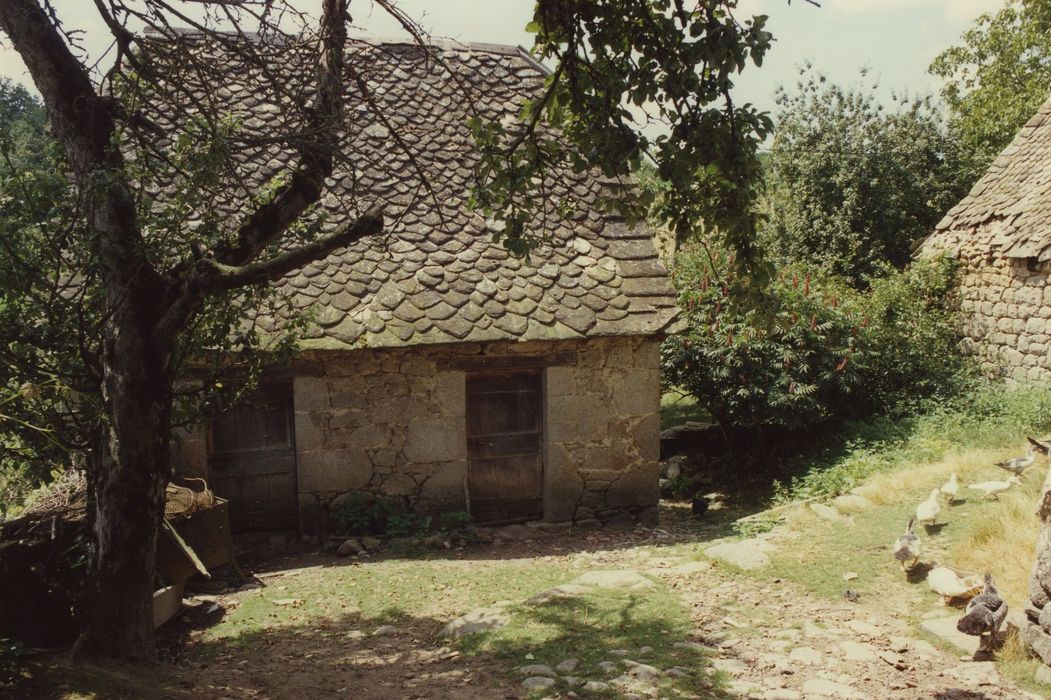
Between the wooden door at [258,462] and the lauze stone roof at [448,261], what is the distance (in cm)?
110

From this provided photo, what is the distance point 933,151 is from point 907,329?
767 cm

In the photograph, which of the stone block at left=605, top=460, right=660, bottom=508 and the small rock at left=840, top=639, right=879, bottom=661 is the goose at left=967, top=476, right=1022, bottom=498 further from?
the stone block at left=605, top=460, right=660, bottom=508

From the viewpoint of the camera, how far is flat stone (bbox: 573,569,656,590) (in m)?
6.66

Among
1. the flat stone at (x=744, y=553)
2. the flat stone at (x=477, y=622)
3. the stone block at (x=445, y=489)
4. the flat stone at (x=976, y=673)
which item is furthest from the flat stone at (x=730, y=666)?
the stone block at (x=445, y=489)

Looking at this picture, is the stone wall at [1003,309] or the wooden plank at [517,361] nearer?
the wooden plank at [517,361]

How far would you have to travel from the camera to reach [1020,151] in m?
13.2

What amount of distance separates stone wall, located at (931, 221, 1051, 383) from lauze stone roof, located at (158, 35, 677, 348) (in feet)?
18.9

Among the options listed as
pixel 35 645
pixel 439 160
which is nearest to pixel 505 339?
pixel 439 160

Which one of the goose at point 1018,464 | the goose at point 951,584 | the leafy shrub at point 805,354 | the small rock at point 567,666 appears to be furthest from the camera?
the leafy shrub at point 805,354

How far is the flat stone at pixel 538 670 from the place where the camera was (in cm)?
491

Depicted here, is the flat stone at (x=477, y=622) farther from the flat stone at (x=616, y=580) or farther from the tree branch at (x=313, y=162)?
the tree branch at (x=313, y=162)

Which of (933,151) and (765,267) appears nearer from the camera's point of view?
(765,267)

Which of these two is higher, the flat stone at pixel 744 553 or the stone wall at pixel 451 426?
the stone wall at pixel 451 426

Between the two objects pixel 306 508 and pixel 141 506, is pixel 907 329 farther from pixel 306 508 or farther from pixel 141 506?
pixel 141 506
